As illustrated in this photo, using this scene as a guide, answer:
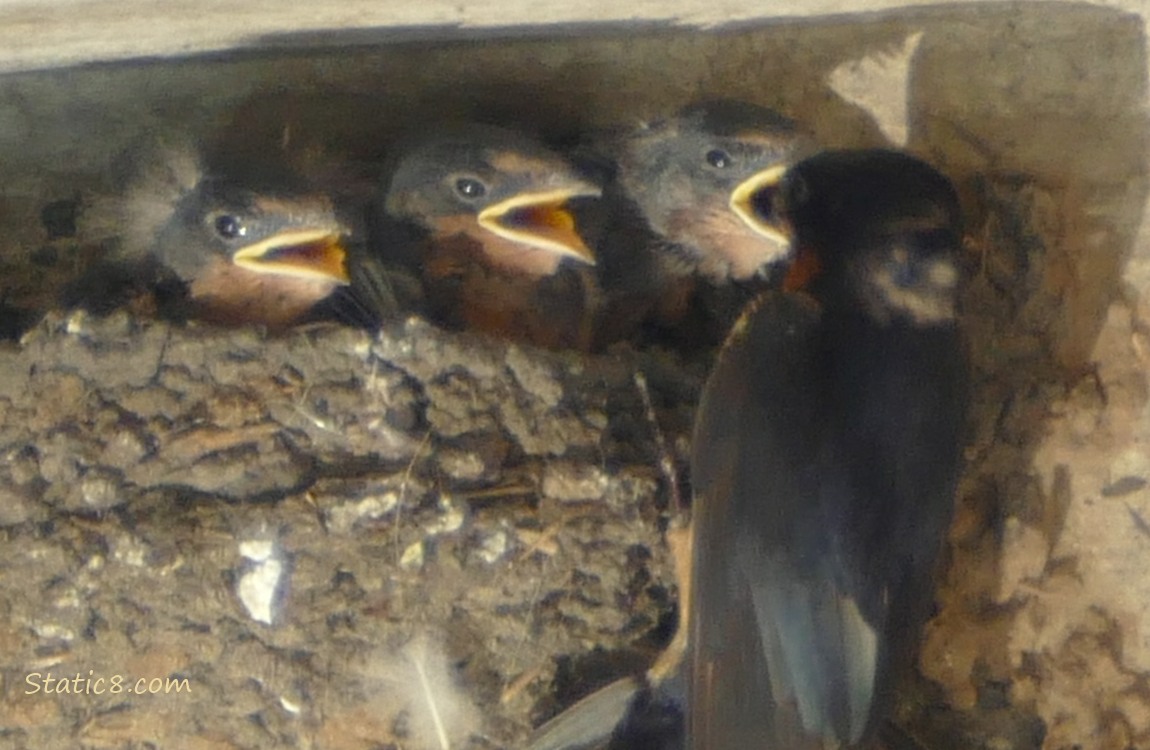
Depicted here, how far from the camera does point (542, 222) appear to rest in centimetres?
306

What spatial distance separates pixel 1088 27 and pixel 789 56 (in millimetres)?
550

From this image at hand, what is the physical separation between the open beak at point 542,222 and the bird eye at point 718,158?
Result: 0.22m

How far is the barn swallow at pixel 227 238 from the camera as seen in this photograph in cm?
290

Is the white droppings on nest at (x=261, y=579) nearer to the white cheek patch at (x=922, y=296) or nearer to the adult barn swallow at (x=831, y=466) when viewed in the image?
the adult barn swallow at (x=831, y=466)

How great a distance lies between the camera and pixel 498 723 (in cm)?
289

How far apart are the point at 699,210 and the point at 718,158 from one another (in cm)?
12

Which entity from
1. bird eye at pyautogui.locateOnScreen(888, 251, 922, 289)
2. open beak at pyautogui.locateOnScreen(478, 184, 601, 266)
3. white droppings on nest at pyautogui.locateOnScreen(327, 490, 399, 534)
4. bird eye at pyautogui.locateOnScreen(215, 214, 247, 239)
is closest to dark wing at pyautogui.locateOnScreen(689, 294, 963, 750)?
bird eye at pyautogui.locateOnScreen(888, 251, 922, 289)

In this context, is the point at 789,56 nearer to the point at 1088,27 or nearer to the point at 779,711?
the point at 1088,27

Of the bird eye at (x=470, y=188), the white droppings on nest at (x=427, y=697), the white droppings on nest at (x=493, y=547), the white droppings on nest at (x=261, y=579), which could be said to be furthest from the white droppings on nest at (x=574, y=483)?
the bird eye at (x=470, y=188)

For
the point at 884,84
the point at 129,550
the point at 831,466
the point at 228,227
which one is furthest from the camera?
the point at 884,84

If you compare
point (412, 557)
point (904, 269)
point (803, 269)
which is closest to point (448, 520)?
point (412, 557)

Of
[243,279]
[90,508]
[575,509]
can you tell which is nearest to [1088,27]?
[575,509]

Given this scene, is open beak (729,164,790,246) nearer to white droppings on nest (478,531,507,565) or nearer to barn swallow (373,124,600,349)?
barn swallow (373,124,600,349)

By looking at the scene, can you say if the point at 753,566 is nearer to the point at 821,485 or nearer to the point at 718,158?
the point at 821,485
